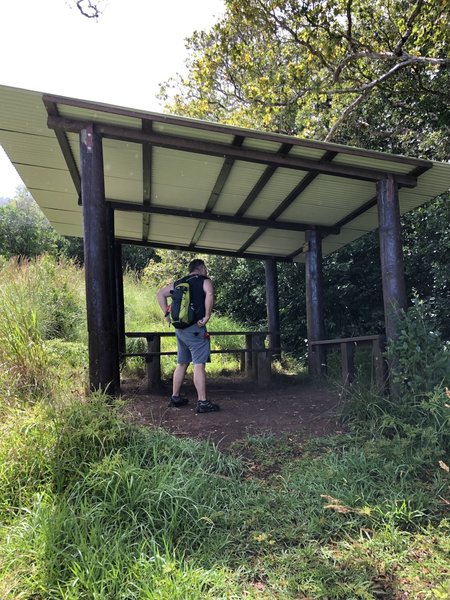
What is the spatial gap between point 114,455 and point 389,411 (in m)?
2.49

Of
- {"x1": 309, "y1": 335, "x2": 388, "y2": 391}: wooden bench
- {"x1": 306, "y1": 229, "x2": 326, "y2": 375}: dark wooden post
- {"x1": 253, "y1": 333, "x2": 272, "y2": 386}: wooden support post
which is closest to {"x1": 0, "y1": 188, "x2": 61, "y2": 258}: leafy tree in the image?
{"x1": 253, "y1": 333, "x2": 272, "y2": 386}: wooden support post

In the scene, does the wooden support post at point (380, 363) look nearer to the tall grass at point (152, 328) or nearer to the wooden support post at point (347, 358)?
the wooden support post at point (347, 358)

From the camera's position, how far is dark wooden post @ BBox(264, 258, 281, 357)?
8.45 meters

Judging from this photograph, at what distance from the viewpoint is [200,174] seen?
526 centimetres

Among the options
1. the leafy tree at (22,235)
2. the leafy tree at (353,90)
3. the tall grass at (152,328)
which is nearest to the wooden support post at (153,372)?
the tall grass at (152,328)

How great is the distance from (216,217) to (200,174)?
4.46 ft

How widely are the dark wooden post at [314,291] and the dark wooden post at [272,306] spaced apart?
124cm

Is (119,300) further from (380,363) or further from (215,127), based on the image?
(380,363)

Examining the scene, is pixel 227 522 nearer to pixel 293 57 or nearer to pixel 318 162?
pixel 318 162

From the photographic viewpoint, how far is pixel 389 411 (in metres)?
4.09

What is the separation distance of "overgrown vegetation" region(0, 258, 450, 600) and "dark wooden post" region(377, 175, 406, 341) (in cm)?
53

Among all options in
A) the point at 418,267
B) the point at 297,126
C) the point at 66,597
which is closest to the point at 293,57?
the point at 297,126

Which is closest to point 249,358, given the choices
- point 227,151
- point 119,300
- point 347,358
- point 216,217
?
point 119,300

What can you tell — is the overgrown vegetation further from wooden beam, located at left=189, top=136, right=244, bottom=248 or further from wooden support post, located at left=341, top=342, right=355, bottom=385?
wooden beam, located at left=189, top=136, right=244, bottom=248
